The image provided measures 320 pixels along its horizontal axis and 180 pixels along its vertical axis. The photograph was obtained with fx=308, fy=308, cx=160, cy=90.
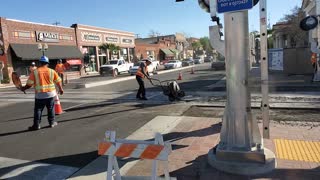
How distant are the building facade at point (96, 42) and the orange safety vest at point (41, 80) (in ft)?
115

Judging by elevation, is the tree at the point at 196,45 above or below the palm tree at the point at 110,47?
above

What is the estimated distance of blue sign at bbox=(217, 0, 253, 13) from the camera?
167 inches

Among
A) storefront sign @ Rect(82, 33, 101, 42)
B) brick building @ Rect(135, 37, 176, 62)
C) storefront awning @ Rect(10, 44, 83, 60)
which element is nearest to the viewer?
storefront awning @ Rect(10, 44, 83, 60)

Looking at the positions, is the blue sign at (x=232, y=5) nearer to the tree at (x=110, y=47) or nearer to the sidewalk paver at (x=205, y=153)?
the sidewalk paver at (x=205, y=153)

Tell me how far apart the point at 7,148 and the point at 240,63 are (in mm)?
4864

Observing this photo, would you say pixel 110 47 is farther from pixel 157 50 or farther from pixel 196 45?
pixel 196 45

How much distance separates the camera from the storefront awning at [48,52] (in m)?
31.2

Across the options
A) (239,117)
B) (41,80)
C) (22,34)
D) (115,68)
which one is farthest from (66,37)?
(239,117)

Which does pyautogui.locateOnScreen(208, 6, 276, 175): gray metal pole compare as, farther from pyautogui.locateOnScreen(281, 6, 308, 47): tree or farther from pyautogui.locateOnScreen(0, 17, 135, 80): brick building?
pyautogui.locateOnScreen(281, 6, 308, 47): tree

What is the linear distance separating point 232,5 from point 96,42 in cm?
4303

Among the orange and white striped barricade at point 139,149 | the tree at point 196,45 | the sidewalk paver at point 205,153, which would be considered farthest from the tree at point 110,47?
the tree at point 196,45

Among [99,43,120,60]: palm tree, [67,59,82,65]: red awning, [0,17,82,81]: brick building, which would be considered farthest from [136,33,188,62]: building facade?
[0,17,82,81]: brick building

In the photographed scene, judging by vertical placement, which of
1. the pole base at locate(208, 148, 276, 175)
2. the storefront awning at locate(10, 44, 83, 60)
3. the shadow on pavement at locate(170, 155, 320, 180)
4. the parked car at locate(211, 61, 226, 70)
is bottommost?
the shadow on pavement at locate(170, 155, 320, 180)

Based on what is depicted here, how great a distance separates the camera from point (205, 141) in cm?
606
